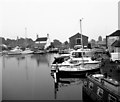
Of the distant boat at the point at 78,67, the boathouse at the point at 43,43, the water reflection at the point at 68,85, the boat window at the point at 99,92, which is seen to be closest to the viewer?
the boat window at the point at 99,92

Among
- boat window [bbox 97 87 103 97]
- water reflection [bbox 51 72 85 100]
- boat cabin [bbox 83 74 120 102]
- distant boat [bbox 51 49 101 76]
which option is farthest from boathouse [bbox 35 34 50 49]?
boat window [bbox 97 87 103 97]

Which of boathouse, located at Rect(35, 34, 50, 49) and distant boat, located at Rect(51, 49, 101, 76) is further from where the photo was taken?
boathouse, located at Rect(35, 34, 50, 49)

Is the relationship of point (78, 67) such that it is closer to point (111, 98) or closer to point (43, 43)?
point (111, 98)

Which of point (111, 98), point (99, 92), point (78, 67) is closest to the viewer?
point (111, 98)

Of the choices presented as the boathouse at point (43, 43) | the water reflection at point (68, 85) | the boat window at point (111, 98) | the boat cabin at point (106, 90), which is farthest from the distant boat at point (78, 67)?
the boathouse at point (43, 43)

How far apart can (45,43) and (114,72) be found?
200 ft

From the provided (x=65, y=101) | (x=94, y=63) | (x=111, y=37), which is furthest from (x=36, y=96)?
(x=111, y=37)

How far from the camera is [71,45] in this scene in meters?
52.2

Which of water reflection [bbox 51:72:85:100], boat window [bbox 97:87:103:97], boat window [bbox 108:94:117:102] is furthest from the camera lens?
water reflection [bbox 51:72:85:100]

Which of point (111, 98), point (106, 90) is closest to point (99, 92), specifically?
point (106, 90)

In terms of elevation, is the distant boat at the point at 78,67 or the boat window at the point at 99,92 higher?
the distant boat at the point at 78,67

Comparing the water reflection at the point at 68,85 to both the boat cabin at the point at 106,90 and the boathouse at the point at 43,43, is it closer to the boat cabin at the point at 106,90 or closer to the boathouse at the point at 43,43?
the boat cabin at the point at 106,90

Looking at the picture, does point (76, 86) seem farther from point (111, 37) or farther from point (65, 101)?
point (111, 37)

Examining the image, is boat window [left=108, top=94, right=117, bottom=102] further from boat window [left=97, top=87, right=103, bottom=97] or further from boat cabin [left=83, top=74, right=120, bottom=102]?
boat window [left=97, top=87, right=103, bottom=97]
